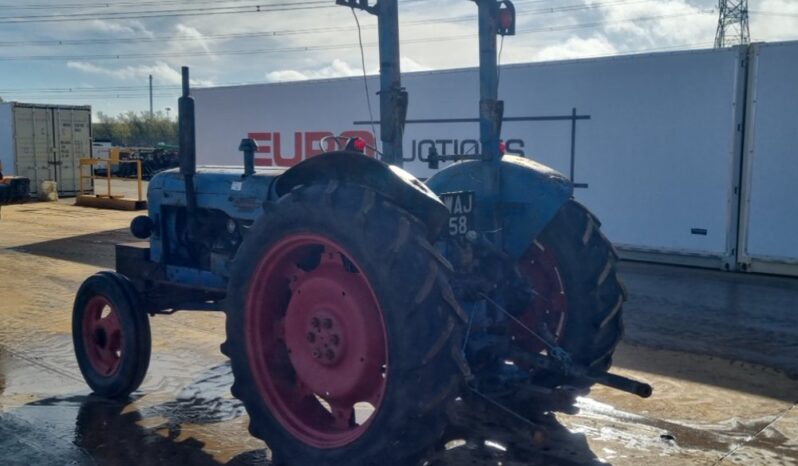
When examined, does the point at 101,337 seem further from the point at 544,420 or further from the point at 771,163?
the point at 771,163

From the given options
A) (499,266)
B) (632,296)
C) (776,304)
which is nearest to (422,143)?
(632,296)

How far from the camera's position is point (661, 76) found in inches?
432

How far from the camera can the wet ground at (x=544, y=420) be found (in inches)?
175

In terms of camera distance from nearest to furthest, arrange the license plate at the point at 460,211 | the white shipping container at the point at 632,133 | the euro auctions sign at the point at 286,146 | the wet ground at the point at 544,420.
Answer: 1. the license plate at the point at 460,211
2. the wet ground at the point at 544,420
3. the white shipping container at the point at 632,133
4. the euro auctions sign at the point at 286,146

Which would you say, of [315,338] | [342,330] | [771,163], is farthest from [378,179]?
[771,163]

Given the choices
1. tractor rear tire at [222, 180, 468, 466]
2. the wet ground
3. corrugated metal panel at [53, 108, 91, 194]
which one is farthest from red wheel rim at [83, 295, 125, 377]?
corrugated metal panel at [53, 108, 91, 194]

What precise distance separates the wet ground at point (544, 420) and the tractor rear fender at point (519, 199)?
109cm

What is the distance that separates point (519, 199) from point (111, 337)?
303 cm

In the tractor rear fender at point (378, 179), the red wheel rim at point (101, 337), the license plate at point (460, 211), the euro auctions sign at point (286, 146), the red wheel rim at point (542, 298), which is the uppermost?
the euro auctions sign at point (286, 146)

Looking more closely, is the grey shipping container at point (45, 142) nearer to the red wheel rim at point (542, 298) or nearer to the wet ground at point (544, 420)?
the wet ground at point (544, 420)

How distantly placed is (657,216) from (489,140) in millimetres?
7109

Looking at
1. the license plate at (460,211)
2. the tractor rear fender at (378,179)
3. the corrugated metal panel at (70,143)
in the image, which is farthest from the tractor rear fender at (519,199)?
the corrugated metal panel at (70,143)

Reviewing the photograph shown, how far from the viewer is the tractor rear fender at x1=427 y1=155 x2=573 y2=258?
4.51 meters

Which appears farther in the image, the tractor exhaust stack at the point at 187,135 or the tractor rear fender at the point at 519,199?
the tractor exhaust stack at the point at 187,135
